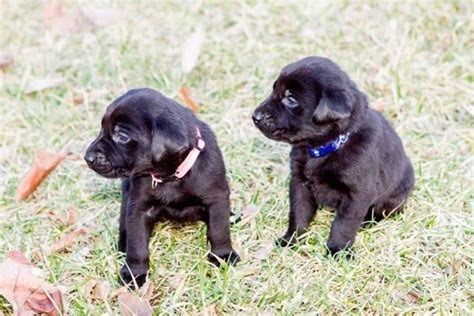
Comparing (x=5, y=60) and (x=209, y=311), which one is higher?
(x=209, y=311)

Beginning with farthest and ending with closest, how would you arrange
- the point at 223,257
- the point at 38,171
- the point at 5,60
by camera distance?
the point at 5,60 < the point at 38,171 < the point at 223,257

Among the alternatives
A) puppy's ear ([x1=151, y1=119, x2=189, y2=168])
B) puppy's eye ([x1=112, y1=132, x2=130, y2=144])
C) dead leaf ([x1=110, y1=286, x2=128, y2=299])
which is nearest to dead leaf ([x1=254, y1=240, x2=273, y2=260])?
dead leaf ([x1=110, y1=286, x2=128, y2=299])

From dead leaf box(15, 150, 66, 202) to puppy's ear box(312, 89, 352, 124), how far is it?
6.91 ft

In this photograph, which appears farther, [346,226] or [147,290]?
[346,226]

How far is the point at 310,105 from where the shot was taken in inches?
166

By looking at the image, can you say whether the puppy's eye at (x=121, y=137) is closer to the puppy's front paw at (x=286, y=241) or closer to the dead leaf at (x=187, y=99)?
the puppy's front paw at (x=286, y=241)

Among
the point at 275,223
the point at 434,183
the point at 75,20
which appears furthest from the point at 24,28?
the point at 434,183

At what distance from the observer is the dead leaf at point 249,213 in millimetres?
4938

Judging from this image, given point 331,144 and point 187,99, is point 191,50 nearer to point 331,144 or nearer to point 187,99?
point 187,99

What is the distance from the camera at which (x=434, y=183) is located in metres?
5.18

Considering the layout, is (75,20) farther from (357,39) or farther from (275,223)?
(275,223)

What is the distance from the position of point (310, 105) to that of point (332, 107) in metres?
0.15

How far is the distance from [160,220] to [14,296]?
1.04 metres

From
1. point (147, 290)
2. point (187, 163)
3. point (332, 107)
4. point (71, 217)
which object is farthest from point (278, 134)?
point (71, 217)
